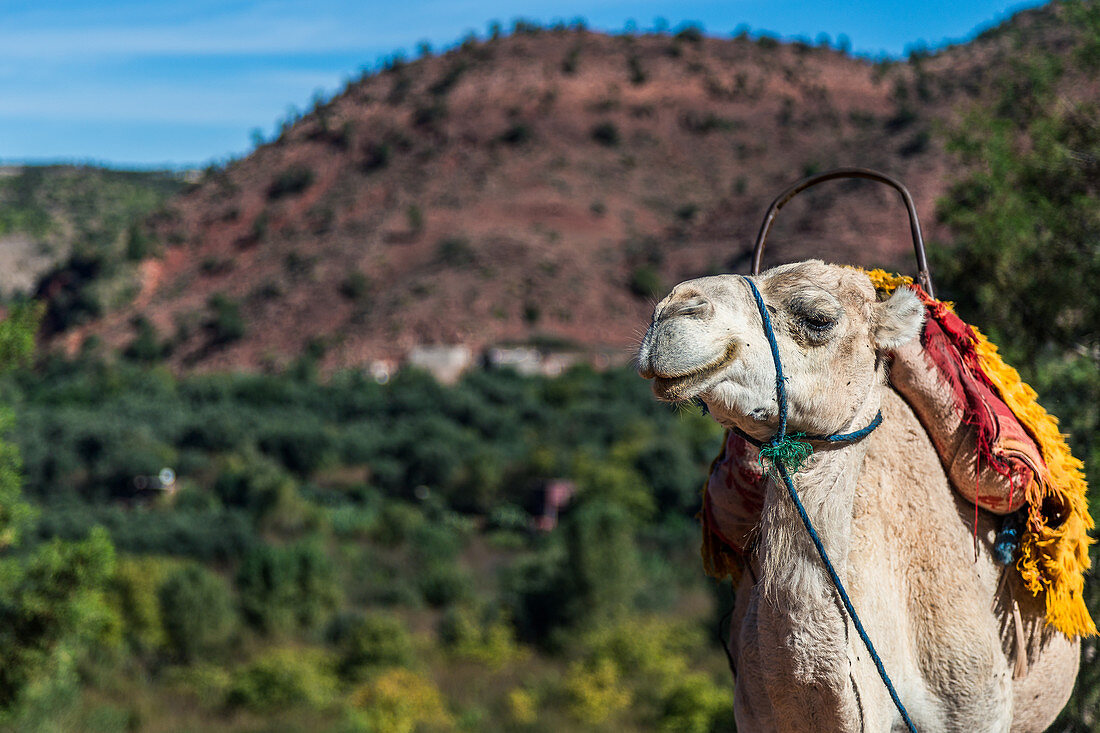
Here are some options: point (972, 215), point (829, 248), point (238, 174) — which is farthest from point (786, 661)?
point (238, 174)

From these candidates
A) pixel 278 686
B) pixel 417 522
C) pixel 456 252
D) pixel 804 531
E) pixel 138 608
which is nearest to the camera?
pixel 804 531

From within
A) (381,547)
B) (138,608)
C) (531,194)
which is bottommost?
(381,547)

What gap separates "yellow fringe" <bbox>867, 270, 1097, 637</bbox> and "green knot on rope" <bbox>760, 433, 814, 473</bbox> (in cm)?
91

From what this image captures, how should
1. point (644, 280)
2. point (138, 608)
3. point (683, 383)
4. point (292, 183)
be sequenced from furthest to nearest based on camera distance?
point (292, 183) < point (644, 280) < point (138, 608) < point (683, 383)

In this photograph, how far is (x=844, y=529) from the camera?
3.23 metres

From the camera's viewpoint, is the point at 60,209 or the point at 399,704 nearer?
the point at 399,704

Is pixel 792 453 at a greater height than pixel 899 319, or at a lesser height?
lesser

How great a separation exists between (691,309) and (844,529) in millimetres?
881

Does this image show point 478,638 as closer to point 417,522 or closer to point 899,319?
point 417,522

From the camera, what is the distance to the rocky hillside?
61.1 metres

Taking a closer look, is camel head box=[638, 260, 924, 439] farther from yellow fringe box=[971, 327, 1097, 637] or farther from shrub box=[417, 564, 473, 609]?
shrub box=[417, 564, 473, 609]

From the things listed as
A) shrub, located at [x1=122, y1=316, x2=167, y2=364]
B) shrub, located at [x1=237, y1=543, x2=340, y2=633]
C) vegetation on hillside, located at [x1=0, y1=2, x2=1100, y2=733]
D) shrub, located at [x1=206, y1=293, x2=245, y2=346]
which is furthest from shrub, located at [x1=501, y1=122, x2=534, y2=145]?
shrub, located at [x1=237, y1=543, x2=340, y2=633]

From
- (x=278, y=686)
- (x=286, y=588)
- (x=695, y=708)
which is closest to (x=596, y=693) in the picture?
(x=695, y=708)

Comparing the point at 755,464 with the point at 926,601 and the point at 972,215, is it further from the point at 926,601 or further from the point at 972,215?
the point at 972,215
